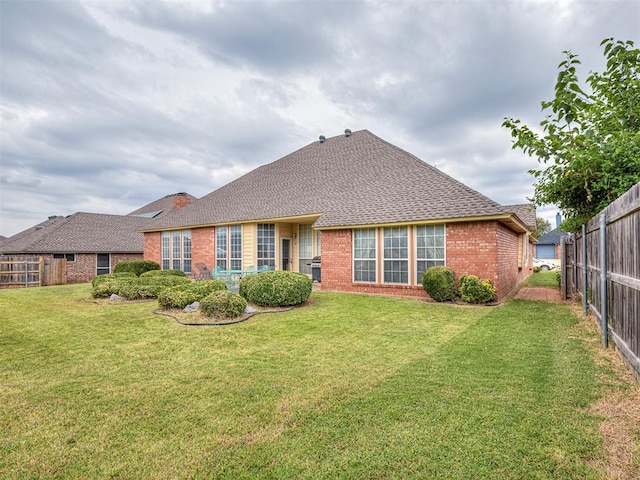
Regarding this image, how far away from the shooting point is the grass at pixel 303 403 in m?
2.51

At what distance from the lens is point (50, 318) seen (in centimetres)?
830

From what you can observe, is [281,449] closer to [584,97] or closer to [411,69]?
[584,97]

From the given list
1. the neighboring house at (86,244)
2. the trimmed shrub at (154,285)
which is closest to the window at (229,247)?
the trimmed shrub at (154,285)

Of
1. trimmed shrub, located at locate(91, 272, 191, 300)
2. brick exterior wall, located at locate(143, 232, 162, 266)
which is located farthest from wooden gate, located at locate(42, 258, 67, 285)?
trimmed shrub, located at locate(91, 272, 191, 300)

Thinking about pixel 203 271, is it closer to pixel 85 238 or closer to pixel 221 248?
pixel 221 248

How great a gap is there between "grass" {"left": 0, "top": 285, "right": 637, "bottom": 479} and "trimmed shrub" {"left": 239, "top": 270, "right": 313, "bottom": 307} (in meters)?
2.54

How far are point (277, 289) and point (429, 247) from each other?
5.18 m

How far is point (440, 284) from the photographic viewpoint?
32.0 feet

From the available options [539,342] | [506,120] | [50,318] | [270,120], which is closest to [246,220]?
[270,120]

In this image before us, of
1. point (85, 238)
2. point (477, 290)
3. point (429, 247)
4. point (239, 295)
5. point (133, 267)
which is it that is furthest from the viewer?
point (85, 238)

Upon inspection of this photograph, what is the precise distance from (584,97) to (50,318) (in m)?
12.8

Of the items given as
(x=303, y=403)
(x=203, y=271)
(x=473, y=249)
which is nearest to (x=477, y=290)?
(x=473, y=249)

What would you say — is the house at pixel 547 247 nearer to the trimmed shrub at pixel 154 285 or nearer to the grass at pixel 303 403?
A: the grass at pixel 303 403

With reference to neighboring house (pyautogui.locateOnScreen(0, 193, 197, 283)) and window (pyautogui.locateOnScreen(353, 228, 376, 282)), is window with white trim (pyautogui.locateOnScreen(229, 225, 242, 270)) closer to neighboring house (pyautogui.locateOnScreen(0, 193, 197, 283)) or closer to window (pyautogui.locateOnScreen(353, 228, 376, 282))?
window (pyautogui.locateOnScreen(353, 228, 376, 282))
